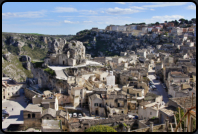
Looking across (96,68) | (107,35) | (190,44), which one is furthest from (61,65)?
(107,35)

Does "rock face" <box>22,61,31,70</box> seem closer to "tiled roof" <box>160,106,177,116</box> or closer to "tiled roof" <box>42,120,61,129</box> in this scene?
"tiled roof" <box>42,120,61,129</box>

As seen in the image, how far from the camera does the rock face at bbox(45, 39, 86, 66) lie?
3512 centimetres

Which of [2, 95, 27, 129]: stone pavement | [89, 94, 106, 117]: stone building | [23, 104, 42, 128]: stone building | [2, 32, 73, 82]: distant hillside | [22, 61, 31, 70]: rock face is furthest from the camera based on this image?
[22, 61, 31, 70]: rock face

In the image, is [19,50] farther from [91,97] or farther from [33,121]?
[33,121]

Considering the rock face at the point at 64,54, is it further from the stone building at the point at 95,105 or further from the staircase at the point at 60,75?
the stone building at the point at 95,105

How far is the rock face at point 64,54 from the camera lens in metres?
35.1

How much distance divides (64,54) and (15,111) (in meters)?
13.9

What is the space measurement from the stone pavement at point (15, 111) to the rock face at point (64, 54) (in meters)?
8.28

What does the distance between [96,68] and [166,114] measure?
19.0 meters

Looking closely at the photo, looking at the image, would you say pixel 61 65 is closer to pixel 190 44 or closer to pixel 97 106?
pixel 97 106

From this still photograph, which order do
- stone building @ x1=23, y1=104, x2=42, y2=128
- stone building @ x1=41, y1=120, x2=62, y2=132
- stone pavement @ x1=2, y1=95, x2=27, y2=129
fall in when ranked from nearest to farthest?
stone building @ x1=41, y1=120, x2=62, y2=132 → stone building @ x1=23, y1=104, x2=42, y2=128 → stone pavement @ x1=2, y1=95, x2=27, y2=129

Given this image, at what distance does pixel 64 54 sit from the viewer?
35219mm

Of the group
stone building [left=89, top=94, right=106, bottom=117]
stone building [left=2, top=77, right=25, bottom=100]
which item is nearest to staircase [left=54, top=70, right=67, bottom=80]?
stone building [left=2, top=77, right=25, bottom=100]

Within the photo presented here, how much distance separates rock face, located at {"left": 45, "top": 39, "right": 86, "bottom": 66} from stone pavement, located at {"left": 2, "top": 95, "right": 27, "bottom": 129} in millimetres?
8276
